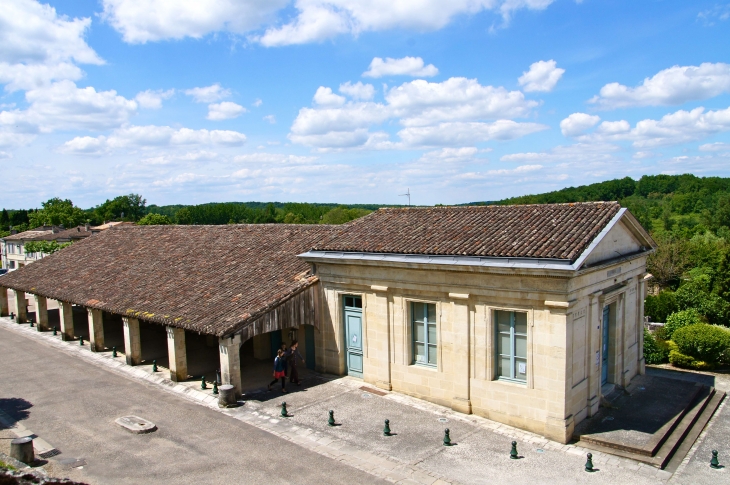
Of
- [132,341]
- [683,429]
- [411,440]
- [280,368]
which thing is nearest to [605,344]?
[683,429]

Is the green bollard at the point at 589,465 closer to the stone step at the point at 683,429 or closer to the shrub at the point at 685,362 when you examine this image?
the stone step at the point at 683,429

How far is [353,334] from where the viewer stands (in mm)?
19172

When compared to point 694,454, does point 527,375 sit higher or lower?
higher

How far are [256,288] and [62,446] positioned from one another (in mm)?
8024

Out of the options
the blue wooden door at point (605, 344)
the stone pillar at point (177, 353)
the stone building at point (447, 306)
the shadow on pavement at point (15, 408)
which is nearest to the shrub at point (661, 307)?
the stone building at point (447, 306)

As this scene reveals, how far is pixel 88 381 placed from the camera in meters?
19.8

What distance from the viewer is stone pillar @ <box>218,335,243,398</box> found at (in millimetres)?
17062

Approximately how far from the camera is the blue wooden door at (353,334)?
19.0 metres

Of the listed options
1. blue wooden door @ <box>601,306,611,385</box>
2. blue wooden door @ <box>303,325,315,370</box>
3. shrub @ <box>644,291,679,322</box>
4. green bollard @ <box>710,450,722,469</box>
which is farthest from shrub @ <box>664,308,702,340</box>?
blue wooden door @ <box>303,325,315,370</box>

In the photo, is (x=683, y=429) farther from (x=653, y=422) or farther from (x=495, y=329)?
(x=495, y=329)

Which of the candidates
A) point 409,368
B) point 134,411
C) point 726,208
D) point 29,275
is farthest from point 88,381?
point 726,208

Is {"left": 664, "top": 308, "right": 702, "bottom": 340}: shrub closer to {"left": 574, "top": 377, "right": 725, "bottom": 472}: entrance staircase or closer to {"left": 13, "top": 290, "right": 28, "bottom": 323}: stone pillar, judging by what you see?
{"left": 574, "top": 377, "right": 725, "bottom": 472}: entrance staircase

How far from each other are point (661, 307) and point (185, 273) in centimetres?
2748

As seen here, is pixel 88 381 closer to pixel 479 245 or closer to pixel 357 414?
pixel 357 414
